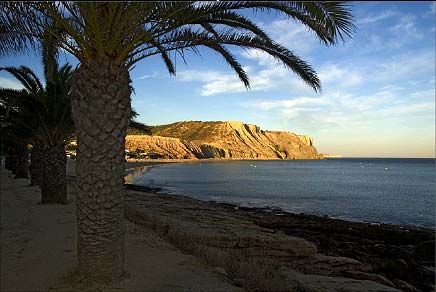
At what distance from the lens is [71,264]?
6.29 metres

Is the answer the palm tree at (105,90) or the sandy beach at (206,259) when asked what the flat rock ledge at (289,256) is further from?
the palm tree at (105,90)

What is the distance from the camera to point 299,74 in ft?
21.7

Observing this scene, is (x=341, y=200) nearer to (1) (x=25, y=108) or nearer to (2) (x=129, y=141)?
(1) (x=25, y=108)

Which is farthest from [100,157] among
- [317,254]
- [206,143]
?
[206,143]

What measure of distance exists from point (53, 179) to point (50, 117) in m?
2.34

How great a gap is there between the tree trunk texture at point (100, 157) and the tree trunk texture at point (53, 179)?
9.14m

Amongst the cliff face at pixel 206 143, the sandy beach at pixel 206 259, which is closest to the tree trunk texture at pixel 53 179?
the sandy beach at pixel 206 259

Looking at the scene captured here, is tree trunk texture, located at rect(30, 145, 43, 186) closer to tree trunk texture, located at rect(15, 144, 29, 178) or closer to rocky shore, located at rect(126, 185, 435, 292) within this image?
tree trunk texture, located at rect(15, 144, 29, 178)

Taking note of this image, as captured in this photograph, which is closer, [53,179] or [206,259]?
[206,259]

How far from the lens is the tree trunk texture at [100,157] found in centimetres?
503

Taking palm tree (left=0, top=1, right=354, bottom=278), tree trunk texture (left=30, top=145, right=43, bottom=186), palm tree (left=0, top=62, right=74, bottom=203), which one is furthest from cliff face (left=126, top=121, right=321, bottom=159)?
palm tree (left=0, top=1, right=354, bottom=278)

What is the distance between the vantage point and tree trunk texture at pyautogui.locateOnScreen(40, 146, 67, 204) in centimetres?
1352

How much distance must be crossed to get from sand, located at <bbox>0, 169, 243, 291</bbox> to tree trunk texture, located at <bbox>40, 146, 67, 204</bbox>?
3016mm

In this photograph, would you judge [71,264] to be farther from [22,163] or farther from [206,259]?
[22,163]
